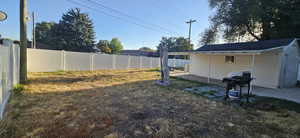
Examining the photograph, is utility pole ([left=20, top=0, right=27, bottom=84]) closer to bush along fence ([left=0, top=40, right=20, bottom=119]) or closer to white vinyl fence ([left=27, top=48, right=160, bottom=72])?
bush along fence ([left=0, top=40, right=20, bottom=119])

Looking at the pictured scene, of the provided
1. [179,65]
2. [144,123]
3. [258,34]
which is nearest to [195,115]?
[144,123]

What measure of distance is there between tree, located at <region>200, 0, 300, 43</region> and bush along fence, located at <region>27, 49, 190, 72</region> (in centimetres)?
1001

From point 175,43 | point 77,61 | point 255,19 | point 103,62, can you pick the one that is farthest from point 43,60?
point 175,43

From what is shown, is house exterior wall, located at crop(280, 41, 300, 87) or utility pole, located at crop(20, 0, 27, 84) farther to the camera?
house exterior wall, located at crop(280, 41, 300, 87)

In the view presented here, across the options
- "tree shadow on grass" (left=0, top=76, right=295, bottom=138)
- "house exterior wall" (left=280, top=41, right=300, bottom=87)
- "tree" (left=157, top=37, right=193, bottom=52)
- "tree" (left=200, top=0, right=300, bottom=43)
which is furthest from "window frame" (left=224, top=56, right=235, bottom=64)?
"tree" (left=157, top=37, right=193, bottom=52)

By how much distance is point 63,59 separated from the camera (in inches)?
389

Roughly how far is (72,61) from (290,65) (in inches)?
554

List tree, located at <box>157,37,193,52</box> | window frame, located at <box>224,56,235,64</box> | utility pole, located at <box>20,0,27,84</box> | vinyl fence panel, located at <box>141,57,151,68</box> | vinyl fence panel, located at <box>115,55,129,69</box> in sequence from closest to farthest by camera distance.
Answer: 1. utility pole, located at <box>20,0,27,84</box>
2. window frame, located at <box>224,56,235,64</box>
3. vinyl fence panel, located at <box>115,55,129,69</box>
4. vinyl fence panel, located at <box>141,57,151,68</box>
5. tree, located at <box>157,37,193,52</box>

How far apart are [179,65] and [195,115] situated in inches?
751

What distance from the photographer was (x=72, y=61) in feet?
34.1

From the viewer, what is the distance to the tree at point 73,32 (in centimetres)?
1995

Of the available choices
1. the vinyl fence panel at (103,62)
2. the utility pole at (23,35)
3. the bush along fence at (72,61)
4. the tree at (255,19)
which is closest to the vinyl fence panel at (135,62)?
the bush along fence at (72,61)

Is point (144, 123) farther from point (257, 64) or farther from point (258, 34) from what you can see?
point (258, 34)

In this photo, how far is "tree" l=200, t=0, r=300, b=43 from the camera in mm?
10430
